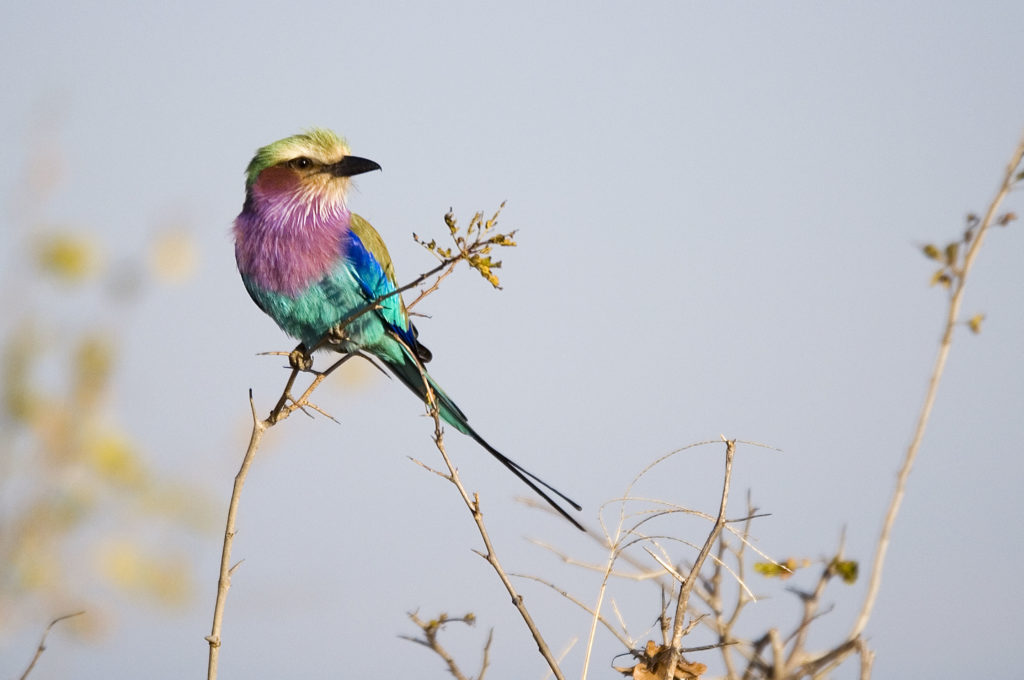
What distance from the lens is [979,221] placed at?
2129 mm

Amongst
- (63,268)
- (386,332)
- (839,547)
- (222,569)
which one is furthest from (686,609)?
(63,268)

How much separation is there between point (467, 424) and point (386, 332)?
1.66ft

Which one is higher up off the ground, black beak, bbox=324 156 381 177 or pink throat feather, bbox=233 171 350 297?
black beak, bbox=324 156 381 177

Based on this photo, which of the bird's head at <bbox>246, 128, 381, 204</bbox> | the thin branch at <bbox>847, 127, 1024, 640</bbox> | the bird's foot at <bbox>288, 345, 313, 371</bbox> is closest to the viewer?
the thin branch at <bbox>847, 127, 1024, 640</bbox>

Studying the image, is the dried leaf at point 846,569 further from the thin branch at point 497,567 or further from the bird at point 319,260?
the bird at point 319,260

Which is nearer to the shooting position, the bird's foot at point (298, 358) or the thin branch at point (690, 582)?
the thin branch at point (690, 582)

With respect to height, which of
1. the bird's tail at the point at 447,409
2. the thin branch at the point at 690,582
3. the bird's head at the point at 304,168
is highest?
the bird's head at the point at 304,168

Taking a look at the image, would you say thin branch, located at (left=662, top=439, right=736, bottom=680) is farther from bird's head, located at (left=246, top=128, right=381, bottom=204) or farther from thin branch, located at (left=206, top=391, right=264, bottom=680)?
bird's head, located at (left=246, top=128, right=381, bottom=204)

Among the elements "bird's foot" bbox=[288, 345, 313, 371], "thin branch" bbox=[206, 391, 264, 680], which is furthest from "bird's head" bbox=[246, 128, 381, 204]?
"thin branch" bbox=[206, 391, 264, 680]

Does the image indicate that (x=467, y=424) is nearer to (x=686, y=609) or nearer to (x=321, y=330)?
(x=321, y=330)

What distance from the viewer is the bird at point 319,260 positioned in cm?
362

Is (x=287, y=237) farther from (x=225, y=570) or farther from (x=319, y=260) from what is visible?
(x=225, y=570)

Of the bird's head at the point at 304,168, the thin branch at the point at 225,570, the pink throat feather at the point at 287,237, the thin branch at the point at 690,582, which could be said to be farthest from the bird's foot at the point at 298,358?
the thin branch at the point at 690,582

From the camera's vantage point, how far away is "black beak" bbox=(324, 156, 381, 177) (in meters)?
3.86
